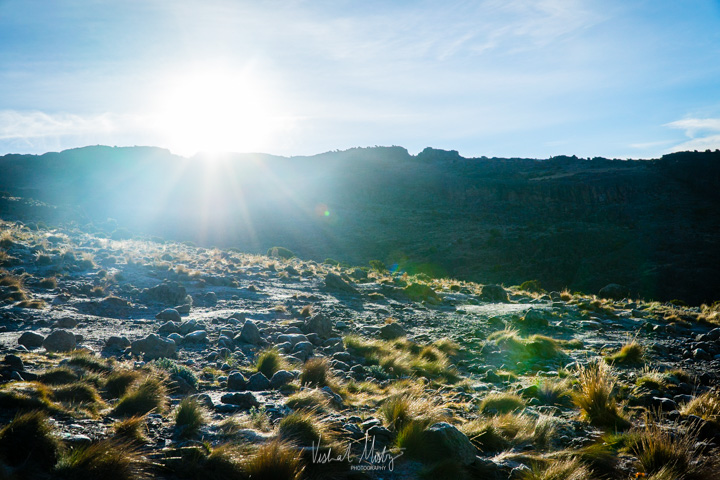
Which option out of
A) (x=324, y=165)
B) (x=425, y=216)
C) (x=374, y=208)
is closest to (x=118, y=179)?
(x=324, y=165)

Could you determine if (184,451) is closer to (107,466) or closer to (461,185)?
(107,466)

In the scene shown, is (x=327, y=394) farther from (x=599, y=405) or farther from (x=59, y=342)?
(x=59, y=342)

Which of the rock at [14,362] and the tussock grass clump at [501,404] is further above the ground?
the rock at [14,362]

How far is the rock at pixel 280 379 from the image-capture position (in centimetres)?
600

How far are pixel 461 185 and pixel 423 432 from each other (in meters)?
83.0

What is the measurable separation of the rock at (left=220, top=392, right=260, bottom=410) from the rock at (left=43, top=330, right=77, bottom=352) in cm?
333

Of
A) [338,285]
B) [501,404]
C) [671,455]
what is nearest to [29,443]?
[501,404]

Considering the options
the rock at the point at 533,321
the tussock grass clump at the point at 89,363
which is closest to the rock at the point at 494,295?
the rock at the point at 533,321

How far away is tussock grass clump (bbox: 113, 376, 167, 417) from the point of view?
4.52 meters

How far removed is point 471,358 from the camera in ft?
29.8

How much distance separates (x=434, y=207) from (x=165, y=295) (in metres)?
65.7

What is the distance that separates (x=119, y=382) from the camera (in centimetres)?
516

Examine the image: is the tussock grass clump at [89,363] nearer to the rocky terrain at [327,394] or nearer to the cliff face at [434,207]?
the rocky terrain at [327,394]

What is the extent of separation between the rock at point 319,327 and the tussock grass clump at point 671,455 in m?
6.52
